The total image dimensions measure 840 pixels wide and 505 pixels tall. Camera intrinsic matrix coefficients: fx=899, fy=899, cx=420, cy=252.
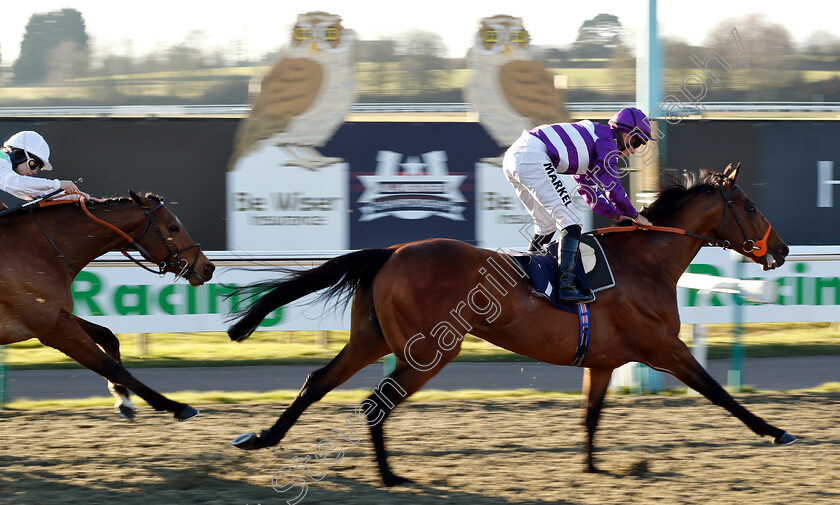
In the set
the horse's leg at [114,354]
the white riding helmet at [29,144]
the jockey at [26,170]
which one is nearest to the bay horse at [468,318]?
the horse's leg at [114,354]

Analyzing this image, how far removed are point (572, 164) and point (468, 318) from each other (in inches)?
40.0

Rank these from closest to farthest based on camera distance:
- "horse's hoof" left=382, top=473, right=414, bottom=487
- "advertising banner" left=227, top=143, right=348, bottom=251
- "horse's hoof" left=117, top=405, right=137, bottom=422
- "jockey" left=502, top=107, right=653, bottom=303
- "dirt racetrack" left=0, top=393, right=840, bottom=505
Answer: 1. "dirt racetrack" left=0, top=393, right=840, bottom=505
2. "horse's hoof" left=382, top=473, right=414, bottom=487
3. "jockey" left=502, top=107, right=653, bottom=303
4. "horse's hoof" left=117, top=405, right=137, bottom=422
5. "advertising banner" left=227, top=143, right=348, bottom=251

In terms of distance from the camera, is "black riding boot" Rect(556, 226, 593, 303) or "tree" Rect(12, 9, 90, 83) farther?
"tree" Rect(12, 9, 90, 83)

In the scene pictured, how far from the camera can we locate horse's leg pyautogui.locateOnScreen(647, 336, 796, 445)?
172 inches

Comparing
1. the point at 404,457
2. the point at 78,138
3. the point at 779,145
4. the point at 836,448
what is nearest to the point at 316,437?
the point at 404,457

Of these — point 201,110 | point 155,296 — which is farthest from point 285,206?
point 155,296

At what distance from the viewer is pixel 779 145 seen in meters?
9.65

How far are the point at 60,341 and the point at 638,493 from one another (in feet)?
10.1

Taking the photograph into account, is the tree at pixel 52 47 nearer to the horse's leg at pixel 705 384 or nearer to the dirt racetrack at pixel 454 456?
the dirt racetrack at pixel 454 456

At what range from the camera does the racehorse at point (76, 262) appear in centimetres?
478

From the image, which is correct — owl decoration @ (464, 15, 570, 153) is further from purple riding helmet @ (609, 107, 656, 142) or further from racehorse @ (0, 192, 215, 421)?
racehorse @ (0, 192, 215, 421)

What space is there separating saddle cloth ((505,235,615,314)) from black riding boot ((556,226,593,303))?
33 millimetres

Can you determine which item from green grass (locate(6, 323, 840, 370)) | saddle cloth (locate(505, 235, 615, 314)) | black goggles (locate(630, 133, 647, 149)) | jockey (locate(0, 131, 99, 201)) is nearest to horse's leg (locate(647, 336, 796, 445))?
saddle cloth (locate(505, 235, 615, 314))

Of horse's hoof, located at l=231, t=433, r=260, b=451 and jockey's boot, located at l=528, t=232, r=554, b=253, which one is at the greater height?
jockey's boot, located at l=528, t=232, r=554, b=253
